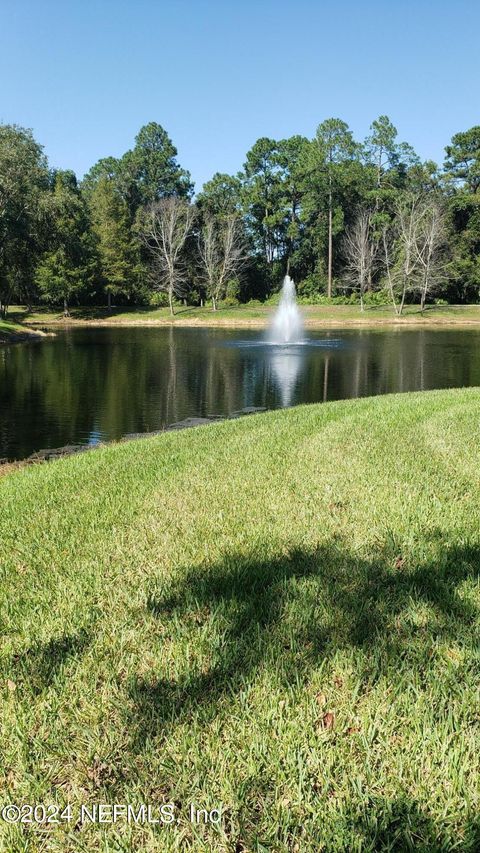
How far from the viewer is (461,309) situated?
6003cm

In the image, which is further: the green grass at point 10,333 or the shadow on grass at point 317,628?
the green grass at point 10,333

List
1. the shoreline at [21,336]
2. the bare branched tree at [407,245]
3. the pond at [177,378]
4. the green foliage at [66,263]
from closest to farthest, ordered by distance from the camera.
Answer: the pond at [177,378], the shoreline at [21,336], the green foliage at [66,263], the bare branched tree at [407,245]

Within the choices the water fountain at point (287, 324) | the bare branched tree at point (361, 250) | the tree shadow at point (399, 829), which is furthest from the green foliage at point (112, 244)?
the tree shadow at point (399, 829)

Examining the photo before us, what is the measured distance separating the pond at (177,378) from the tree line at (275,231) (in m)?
26.5

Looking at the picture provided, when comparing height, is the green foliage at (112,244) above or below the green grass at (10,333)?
above

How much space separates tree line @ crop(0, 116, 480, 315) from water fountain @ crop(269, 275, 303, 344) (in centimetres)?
905

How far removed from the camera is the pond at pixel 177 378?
14930 millimetres

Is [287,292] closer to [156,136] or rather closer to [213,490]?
[156,136]

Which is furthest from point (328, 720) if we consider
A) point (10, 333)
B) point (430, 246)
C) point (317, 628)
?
point (430, 246)

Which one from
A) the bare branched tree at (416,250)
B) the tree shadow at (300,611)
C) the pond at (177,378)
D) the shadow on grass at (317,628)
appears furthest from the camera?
the bare branched tree at (416,250)

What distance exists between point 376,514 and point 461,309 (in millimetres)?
61078

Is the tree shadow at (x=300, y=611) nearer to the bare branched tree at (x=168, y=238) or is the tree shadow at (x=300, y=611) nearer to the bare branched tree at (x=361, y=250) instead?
the bare branched tree at (x=168, y=238)

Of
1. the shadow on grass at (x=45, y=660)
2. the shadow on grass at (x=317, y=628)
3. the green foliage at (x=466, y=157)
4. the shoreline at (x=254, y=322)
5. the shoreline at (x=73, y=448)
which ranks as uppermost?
the green foliage at (x=466, y=157)

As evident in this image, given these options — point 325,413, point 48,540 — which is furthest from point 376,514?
point 325,413
